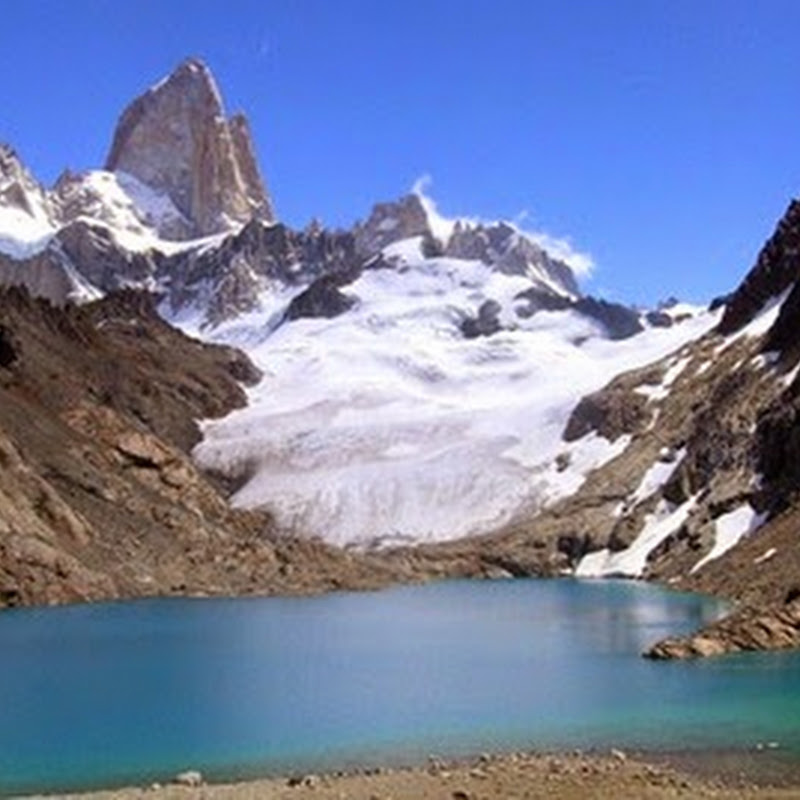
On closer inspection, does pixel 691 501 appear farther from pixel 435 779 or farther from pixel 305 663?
pixel 435 779

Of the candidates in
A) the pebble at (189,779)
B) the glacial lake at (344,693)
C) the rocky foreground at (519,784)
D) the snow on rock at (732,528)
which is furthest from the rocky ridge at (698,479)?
the pebble at (189,779)

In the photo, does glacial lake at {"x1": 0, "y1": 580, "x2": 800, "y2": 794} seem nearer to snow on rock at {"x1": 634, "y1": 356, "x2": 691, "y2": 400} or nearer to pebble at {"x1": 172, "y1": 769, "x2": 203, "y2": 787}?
pebble at {"x1": 172, "y1": 769, "x2": 203, "y2": 787}

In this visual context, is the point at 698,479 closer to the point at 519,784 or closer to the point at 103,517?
the point at 103,517

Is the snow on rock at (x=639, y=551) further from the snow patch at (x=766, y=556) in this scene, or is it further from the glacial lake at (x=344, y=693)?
the glacial lake at (x=344, y=693)

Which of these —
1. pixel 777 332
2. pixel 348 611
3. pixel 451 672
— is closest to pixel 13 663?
pixel 451 672

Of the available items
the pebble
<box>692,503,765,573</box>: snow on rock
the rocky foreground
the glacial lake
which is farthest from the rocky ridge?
the pebble

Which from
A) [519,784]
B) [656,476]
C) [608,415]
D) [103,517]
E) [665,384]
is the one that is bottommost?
[519,784]

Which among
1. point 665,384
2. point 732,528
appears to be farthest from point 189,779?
point 665,384

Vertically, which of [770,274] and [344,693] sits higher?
[770,274]
